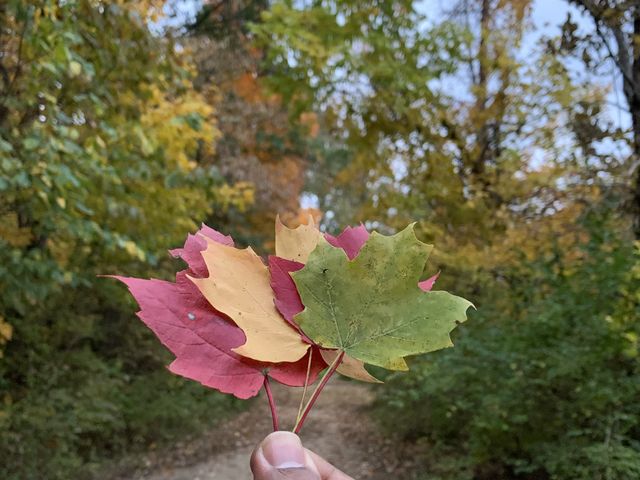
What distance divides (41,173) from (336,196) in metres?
15.4

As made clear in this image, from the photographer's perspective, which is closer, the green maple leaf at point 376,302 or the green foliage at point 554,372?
the green maple leaf at point 376,302

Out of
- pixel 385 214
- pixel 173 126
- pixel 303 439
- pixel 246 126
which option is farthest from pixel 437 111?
pixel 246 126

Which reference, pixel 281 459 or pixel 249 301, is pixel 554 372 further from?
pixel 249 301

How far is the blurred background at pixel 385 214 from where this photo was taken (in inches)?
114

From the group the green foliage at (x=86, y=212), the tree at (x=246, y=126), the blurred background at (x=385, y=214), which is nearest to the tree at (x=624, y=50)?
the blurred background at (x=385, y=214)

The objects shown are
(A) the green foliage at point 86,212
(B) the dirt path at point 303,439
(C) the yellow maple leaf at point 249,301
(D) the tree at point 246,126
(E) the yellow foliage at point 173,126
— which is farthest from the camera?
(D) the tree at point 246,126

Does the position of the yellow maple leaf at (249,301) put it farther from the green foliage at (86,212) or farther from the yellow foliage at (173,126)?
the yellow foliage at (173,126)

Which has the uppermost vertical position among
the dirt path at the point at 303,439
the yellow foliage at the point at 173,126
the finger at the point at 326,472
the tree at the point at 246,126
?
the tree at the point at 246,126

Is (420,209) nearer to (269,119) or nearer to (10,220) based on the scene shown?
(10,220)

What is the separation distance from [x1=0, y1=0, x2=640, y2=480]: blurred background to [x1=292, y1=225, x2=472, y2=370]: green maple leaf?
2030mm

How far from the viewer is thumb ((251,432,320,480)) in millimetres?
816

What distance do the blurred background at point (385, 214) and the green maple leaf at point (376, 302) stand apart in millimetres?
2030

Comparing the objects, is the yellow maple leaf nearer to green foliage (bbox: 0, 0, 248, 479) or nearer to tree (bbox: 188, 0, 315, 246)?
green foliage (bbox: 0, 0, 248, 479)

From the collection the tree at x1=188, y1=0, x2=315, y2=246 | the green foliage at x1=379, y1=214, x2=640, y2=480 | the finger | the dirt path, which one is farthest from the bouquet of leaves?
the tree at x1=188, y1=0, x2=315, y2=246
